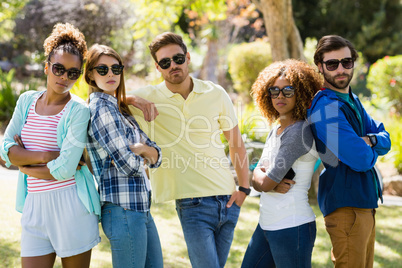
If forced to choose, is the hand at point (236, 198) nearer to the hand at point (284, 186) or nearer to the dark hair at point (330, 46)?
the hand at point (284, 186)

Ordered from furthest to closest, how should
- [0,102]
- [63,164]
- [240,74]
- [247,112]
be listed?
[240,74] < [0,102] < [247,112] < [63,164]

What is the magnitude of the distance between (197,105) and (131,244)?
44.0 inches

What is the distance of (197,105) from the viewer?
305cm

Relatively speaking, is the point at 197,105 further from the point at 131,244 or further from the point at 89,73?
the point at 131,244

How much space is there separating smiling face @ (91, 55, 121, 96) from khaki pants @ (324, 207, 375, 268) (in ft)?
5.48

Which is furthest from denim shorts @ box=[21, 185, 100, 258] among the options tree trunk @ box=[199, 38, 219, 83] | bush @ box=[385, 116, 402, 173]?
tree trunk @ box=[199, 38, 219, 83]

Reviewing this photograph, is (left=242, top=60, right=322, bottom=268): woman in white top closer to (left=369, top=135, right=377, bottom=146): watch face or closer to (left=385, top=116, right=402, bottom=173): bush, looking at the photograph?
(left=369, top=135, right=377, bottom=146): watch face

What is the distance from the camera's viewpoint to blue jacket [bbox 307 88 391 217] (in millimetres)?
2576

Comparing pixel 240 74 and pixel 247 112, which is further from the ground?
pixel 240 74

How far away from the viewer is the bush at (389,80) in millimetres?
11125

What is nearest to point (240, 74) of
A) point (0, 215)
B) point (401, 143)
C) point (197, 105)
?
point (401, 143)

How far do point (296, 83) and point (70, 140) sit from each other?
1.51 m

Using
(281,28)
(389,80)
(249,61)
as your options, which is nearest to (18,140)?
(281,28)

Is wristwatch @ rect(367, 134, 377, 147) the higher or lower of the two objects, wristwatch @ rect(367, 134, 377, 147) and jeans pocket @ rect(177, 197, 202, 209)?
the higher
